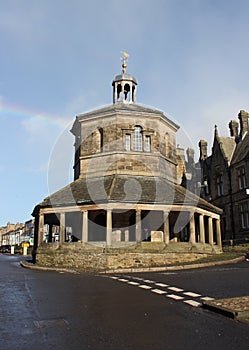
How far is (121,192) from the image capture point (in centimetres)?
2138

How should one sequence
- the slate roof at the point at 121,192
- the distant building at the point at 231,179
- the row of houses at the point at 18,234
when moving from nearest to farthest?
Result: the slate roof at the point at 121,192 < the distant building at the point at 231,179 < the row of houses at the point at 18,234

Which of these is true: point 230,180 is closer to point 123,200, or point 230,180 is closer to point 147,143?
point 147,143

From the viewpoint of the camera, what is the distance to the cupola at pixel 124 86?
96.2 ft

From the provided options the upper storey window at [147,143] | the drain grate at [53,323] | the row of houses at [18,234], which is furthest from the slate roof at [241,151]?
the row of houses at [18,234]

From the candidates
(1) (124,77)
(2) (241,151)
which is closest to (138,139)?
(1) (124,77)

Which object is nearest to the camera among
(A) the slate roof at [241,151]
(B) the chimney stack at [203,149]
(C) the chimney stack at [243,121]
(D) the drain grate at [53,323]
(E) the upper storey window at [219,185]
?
(D) the drain grate at [53,323]

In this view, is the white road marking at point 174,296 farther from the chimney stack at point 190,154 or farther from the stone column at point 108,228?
the chimney stack at point 190,154

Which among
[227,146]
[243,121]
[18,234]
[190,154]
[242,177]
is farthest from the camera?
[18,234]

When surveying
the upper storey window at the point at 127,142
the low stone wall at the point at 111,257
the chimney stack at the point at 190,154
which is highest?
the chimney stack at the point at 190,154

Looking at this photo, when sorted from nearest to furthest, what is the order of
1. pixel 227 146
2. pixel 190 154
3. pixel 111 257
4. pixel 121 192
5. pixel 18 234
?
pixel 111 257 < pixel 121 192 < pixel 227 146 < pixel 190 154 < pixel 18 234

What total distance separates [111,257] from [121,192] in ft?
14.1

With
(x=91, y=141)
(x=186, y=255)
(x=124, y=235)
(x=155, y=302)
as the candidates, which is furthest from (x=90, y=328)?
(x=91, y=141)

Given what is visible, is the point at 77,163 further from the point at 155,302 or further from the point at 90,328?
the point at 90,328

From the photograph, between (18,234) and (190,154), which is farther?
(18,234)
